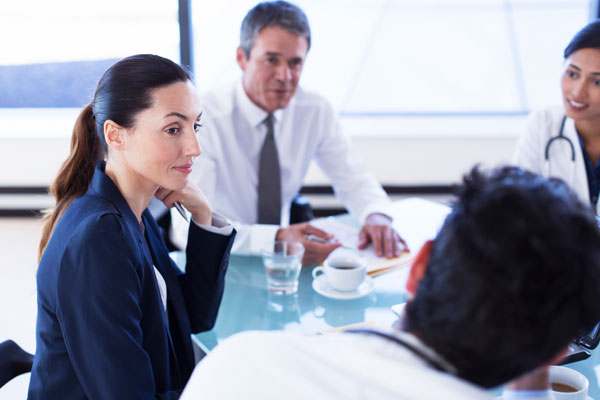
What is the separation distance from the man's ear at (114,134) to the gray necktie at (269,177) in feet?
3.17

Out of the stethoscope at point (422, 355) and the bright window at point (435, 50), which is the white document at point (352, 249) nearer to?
the stethoscope at point (422, 355)

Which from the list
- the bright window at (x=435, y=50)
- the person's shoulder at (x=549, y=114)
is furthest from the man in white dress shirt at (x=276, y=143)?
the bright window at (x=435, y=50)

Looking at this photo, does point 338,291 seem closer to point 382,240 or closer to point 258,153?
point 382,240

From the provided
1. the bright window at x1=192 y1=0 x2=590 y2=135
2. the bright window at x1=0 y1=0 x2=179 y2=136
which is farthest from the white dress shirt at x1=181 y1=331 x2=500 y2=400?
the bright window at x1=192 y1=0 x2=590 y2=135

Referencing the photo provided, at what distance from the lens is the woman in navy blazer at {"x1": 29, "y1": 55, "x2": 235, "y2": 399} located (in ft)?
3.17

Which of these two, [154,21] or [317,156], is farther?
[154,21]

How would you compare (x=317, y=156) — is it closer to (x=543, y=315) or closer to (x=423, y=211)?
(x=423, y=211)

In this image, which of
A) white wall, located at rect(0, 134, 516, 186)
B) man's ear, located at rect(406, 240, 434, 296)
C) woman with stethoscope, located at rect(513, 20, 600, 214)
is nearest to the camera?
man's ear, located at rect(406, 240, 434, 296)

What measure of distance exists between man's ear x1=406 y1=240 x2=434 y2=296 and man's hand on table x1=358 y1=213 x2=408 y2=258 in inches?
36.2

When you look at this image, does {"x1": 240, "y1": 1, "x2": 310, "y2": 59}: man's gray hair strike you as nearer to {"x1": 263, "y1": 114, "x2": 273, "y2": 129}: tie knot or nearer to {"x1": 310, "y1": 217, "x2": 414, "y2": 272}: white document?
{"x1": 263, "y1": 114, "x2": 273, "y2": 129}: tie knot

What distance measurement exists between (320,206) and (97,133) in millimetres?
2432

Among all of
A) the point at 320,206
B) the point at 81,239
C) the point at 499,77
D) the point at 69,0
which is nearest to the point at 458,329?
the point at 81,239

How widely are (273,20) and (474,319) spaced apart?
156 cm

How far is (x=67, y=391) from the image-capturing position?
103 cm
